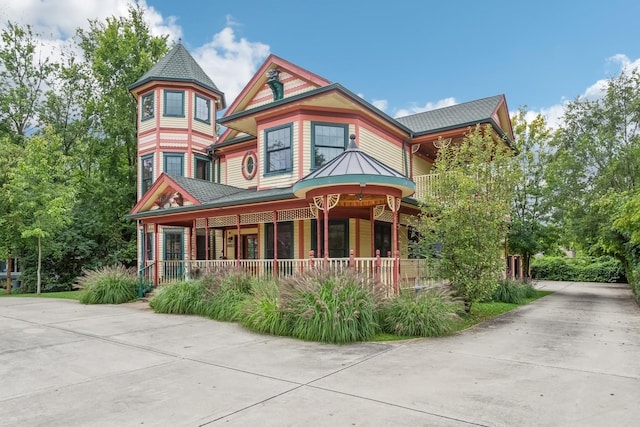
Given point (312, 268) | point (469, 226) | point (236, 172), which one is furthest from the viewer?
point (236, 172)

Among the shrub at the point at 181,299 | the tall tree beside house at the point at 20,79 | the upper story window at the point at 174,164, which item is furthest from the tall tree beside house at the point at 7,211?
the shrub at the point at 181,299

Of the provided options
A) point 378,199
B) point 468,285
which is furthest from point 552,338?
point 378,199

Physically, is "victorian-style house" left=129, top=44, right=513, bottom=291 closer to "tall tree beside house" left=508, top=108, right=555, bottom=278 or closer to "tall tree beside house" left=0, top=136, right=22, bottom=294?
"tall tree beside house" left=508, top=108, right=555, bottom=278

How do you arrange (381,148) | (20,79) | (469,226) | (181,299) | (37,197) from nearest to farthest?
(469,226)
(181,299)
(381,148)
(37,197)
(20,79)

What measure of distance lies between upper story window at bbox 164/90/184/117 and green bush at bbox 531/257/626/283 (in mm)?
29847

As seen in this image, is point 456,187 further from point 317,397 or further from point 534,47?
point 534,47

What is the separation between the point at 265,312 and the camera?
9.01 meters

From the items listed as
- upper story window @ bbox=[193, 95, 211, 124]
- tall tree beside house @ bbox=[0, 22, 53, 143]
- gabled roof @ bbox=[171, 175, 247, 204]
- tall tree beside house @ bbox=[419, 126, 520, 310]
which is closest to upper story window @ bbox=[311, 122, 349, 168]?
gabled roof @ bbox=[171, 175, 247, 204]

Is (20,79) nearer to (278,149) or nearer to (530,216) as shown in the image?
(278,149)

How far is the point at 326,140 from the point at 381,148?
7.86 feet

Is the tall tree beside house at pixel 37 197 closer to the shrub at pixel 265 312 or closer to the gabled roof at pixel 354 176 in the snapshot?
the shrub at pixel 265 312

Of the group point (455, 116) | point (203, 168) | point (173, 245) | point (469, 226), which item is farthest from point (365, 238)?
point (173, 245)

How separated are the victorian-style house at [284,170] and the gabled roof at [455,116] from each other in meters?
0.08

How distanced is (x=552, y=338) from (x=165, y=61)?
20235 millimetres
